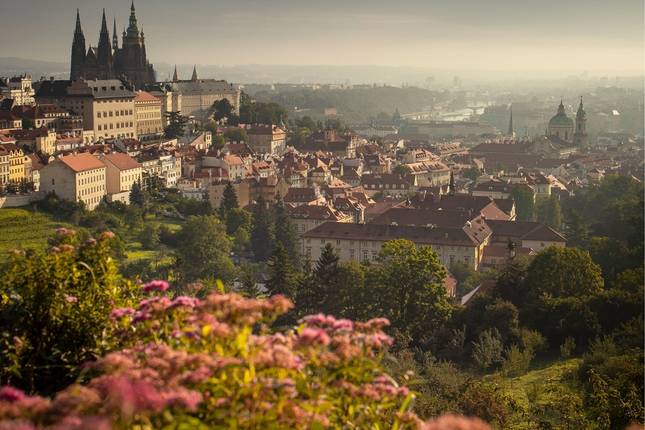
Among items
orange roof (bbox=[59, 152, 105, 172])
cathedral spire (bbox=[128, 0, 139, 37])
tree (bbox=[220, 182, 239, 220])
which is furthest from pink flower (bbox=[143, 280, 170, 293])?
cathedral spire (bbox=[128, 0, 139, 37])

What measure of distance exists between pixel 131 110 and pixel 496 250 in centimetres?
2397

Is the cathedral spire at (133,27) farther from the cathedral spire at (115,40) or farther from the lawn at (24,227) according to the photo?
the lawn at (24,227)

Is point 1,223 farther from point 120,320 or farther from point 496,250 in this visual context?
point 120,320

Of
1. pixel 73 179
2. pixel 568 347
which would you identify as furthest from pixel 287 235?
pixel 568 347

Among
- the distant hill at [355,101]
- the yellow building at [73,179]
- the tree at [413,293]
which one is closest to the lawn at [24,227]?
the yellow building at [73,179]

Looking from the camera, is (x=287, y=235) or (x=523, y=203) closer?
(x=287, y=235)

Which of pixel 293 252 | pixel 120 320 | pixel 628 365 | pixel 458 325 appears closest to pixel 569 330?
pixel 458 325

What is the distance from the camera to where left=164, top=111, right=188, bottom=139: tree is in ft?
173

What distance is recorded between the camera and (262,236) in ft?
119

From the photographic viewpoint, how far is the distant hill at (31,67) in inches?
2136

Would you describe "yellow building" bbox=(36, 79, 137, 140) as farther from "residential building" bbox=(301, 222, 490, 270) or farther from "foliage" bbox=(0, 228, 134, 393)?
"foliage" bbox=(0, 228, 134, 393)

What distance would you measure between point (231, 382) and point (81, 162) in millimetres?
34717

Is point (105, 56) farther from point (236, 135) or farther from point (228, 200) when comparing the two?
point (228, 200)

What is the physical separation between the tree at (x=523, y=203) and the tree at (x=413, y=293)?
2264 centimetres
